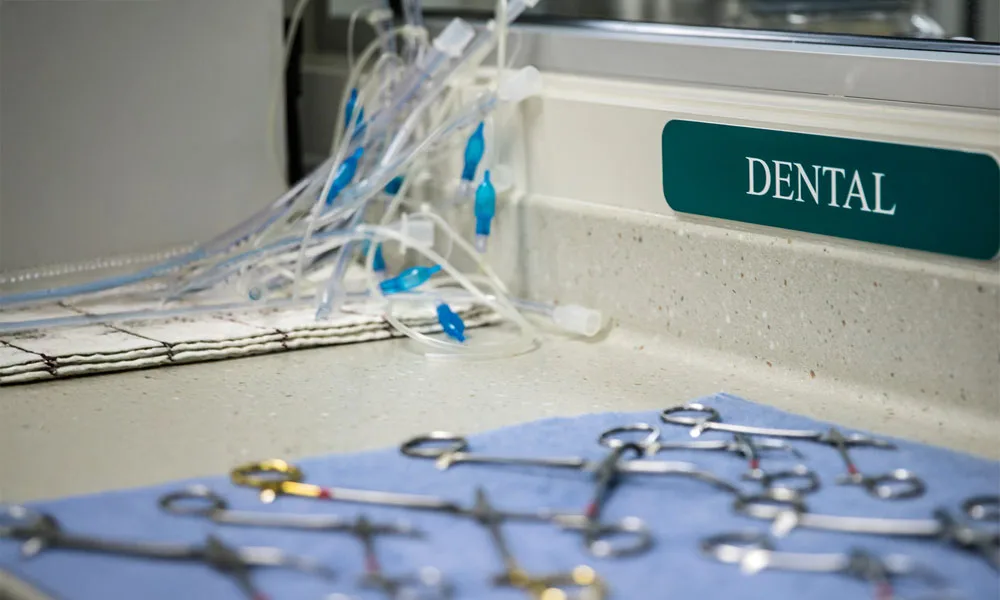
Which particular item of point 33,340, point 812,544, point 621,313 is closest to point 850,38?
point 621,313

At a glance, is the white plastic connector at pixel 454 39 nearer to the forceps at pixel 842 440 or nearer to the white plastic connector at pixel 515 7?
the white plastic connector at pixel 515 7

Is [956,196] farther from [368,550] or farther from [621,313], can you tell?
[368,550]

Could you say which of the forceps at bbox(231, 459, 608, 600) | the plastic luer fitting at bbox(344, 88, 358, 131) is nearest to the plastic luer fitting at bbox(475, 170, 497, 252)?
the plastic luer fitting at bbox(344, 88, 358, 131)

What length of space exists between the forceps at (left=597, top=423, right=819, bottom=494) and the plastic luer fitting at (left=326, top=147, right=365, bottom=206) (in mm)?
495

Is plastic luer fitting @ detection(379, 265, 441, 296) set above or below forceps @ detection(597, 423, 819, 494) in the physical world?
above

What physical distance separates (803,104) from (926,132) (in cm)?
12

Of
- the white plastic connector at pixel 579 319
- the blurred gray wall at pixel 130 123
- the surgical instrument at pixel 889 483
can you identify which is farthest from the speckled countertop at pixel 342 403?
the blurred gray wall at pixel 130 123

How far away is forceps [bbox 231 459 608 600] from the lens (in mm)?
679

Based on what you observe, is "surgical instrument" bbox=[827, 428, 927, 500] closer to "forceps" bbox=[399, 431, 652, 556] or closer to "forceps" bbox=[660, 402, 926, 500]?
"forceps" bbox=[660, 402, 926, 500]

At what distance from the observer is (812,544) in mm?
740

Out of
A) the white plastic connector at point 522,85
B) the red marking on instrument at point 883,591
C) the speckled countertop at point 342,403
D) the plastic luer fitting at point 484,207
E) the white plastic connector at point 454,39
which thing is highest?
the white plastic connector at point 454,39

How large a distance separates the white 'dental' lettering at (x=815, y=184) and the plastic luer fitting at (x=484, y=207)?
30 centimetres

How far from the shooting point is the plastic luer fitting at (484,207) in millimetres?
1285

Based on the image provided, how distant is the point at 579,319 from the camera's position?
123cm
